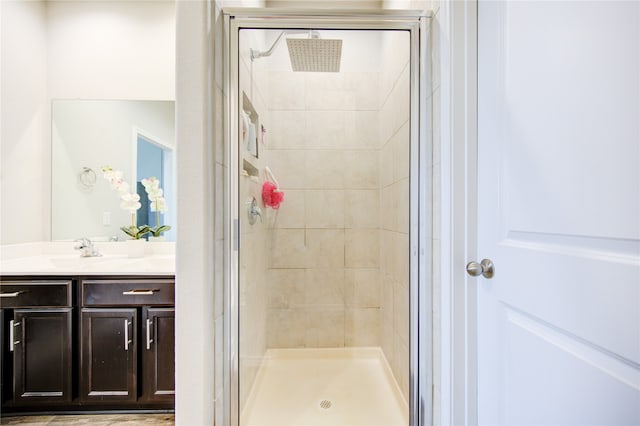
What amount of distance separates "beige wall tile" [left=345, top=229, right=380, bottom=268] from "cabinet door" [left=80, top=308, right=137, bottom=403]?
150cm

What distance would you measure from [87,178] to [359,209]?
6.68 feet

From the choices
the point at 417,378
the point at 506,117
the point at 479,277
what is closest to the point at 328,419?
the point at 417,378

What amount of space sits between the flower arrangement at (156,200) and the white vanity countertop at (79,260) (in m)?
0.10

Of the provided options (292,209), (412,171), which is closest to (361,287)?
(292,209)

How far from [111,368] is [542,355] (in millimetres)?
2044

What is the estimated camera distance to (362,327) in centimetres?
243

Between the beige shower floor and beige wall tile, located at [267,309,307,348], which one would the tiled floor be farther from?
beige wall tile, located at [267,309,307,348]

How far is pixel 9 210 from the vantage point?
6.54ft

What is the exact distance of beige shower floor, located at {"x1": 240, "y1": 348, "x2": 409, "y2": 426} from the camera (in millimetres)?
1636

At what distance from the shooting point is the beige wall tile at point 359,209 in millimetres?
2438

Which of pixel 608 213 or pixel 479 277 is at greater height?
pixel 608 213

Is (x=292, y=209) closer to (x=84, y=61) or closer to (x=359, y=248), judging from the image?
(x=359, y=248)

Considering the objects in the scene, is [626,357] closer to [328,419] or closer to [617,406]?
[617,406]

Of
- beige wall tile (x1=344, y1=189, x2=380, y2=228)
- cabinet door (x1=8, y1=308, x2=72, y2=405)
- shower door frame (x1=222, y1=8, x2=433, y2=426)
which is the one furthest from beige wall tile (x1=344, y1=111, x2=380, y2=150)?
cabinet door (x1=8, y1=308, x2=72, y2=405)
